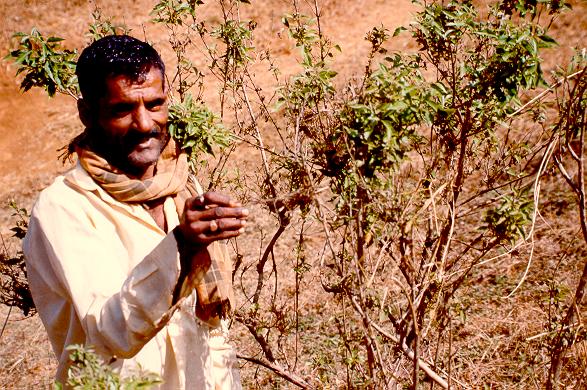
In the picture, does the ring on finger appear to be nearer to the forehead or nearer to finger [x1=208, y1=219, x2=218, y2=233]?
finger [x1=208, y1=219, x2=218, y2=233]

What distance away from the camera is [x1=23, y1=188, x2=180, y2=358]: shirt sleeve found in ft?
4.88

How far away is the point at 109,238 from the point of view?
5.97 feet

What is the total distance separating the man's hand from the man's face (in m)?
0.64

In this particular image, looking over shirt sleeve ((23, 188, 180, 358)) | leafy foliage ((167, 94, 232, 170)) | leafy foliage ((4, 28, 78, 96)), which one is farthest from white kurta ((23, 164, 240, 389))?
leafy foliage ((4, 28, 78, 96))

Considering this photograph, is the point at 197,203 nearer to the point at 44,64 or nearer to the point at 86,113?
the point at 86,113

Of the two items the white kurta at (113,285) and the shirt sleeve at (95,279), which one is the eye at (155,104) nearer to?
the white kurta at (113,285)

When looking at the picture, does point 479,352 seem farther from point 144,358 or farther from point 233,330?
point 144,358

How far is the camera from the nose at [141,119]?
197cm

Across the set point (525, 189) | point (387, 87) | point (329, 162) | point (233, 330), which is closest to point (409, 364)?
point (525, 189)

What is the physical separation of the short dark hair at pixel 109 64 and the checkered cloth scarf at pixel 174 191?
Result: 21 cm

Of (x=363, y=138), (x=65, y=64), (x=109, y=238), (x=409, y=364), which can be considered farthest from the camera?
(x=409, y=364)

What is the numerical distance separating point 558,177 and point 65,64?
18.5 feet

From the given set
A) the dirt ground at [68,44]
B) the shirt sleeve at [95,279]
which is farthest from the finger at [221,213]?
the dirt ground at [68,44]

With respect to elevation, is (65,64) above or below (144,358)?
above
